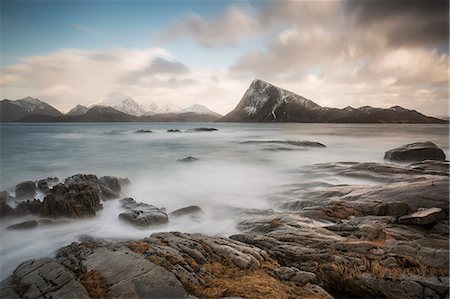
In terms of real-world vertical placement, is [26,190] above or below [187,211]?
above

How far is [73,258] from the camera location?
523 centimetres

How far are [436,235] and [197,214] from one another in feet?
23.7

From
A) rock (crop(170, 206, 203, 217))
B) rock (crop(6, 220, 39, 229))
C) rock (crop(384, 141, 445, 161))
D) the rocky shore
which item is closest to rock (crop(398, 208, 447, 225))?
the rocky shore

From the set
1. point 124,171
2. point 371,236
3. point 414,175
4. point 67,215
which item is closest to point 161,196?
point 67,215

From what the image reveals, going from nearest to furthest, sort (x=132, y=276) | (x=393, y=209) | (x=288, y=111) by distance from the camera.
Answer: (x=132, y=276) < (x=393, y=209) < (x=288, y=111)

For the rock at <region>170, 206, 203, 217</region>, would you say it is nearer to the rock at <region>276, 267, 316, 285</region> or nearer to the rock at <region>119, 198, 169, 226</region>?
the rock at <region>119, 198, 169, 226</region>

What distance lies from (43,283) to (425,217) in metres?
8.41

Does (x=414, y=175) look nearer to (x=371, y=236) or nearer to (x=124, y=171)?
(x=371, y=236)

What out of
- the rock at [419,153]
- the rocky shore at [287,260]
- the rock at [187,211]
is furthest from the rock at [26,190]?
the rock at [419,153]

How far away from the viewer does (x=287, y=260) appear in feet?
18.6

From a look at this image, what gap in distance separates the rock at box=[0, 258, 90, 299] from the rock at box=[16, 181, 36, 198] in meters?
8.85

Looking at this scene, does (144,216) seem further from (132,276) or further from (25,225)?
(132,276)

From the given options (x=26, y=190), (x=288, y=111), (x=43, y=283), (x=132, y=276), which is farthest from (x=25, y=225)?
(x=288, y=111)

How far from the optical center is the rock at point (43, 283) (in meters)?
4.17
